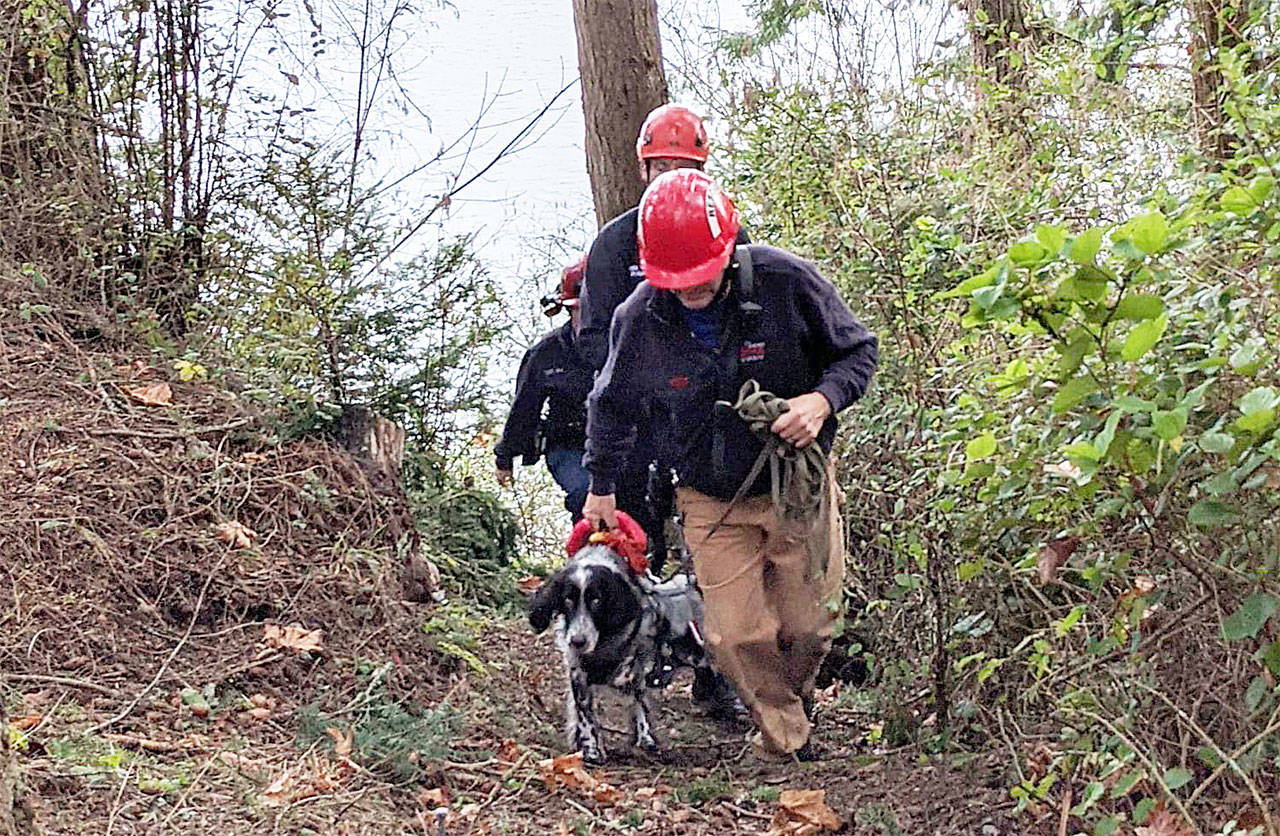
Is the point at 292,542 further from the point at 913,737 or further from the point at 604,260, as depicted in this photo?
the point at 913,737

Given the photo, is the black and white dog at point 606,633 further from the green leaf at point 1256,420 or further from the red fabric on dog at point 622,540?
the green leaf at point 1256,420

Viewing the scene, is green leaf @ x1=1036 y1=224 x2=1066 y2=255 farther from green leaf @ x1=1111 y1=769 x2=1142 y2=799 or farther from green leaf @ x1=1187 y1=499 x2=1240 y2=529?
green leaf @ x1=1111 y1=769 x2=1142 y2=799

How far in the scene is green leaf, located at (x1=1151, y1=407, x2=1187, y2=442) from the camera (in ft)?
9.43

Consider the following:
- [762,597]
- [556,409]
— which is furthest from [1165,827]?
[556,409]

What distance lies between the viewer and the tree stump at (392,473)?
25.1ft

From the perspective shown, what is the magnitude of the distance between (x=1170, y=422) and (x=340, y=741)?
371 cm

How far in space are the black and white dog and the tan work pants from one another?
20.2 inches

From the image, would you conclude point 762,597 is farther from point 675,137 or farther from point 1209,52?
point 1209,52

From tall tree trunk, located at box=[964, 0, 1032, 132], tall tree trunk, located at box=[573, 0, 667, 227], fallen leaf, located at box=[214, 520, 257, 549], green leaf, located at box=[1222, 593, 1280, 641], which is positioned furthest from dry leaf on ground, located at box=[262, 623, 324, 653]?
green leaf, located at box=[1222, 593, 1280, 641]

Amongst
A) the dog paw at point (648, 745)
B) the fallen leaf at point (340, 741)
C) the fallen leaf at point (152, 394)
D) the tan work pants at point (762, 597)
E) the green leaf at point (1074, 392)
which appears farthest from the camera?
the fallen leaf at point (152, 394)

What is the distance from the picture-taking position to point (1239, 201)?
128 inches

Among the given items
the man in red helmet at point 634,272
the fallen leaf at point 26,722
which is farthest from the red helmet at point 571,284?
the fallen leaf at point 26,722

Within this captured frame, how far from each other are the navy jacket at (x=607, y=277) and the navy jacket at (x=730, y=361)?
45.3 inches

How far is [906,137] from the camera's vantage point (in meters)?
6.89
